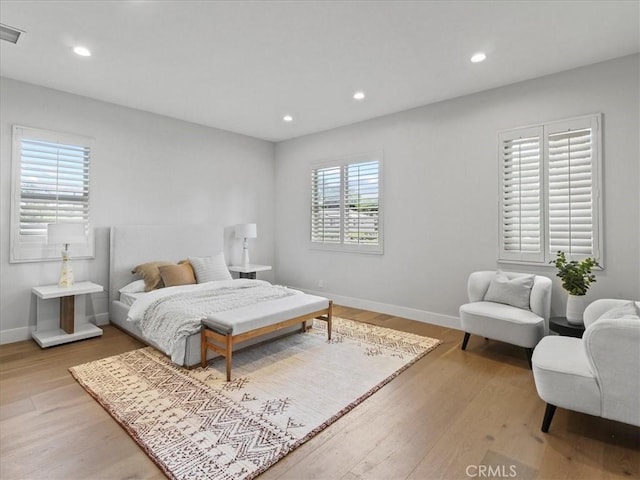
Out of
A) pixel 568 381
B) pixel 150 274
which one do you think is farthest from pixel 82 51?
pixel 568 381

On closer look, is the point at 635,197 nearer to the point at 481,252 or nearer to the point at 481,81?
the point at 481,252

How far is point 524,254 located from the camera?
3768mm

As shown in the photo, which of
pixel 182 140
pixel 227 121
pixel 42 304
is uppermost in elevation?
pixel 227 121

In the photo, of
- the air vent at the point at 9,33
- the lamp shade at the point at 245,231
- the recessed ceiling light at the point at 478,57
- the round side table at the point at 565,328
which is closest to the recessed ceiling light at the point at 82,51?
the air vent at the point at 9,33

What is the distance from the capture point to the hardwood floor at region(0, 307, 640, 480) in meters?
1.83

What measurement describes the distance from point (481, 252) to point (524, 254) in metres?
0.46

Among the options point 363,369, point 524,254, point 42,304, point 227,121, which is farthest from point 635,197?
point 42,304

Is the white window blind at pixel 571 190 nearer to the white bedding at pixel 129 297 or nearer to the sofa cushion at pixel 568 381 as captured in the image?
the sofa cushion at pixel 568 381

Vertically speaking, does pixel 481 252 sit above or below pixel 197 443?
above

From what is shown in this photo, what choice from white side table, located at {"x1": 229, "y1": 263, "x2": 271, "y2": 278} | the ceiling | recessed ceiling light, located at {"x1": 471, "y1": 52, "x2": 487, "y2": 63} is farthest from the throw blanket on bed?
recessed ceiling light, located at {"x1": 471, "y1": 52, "x2": 487, "y2": 63}

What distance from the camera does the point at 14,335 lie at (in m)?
3.78

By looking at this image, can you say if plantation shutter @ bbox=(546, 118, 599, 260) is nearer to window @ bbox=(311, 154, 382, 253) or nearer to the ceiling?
the ceiling

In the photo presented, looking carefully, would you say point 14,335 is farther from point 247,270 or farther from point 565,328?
point 565,328

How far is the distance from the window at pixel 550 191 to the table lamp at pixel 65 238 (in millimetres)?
4769
